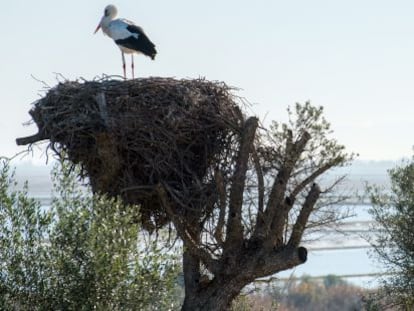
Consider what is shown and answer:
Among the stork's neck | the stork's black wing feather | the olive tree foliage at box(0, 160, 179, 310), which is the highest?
the stork's neck

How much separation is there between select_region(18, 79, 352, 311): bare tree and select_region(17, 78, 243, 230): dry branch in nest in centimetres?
1

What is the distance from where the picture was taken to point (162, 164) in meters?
12.2

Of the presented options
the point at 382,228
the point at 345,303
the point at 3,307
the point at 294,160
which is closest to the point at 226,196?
the point at 294,160

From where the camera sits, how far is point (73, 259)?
373 inches

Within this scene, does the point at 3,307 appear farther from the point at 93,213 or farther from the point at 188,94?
the point at 188,94

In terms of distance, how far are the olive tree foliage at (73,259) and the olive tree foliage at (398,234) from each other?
612cm

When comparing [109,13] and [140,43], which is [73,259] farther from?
[109,13]

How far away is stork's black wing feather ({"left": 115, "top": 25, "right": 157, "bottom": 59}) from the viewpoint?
49.5 ft

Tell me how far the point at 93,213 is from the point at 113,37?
6502 mm

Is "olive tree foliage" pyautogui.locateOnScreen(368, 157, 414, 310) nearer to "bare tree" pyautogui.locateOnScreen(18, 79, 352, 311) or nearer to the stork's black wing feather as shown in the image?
"bare tree" pyautogui.locateOnScreen(18, 79, 352, 311)

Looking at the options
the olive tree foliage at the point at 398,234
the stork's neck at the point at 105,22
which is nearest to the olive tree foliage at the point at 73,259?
the olive tree foliage at the point at 398,234

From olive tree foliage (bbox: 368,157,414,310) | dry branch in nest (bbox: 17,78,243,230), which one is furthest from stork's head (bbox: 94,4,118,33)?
olive tree foliage (bbox: 368,157,414,310)

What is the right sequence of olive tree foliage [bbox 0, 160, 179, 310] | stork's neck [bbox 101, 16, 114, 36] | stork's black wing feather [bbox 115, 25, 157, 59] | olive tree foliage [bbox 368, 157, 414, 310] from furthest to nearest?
stork's neck [bbox 101, 16, 114, 36] < stork's black wing feather [bbox 115, 25, 157, 59] < olive tree foliage [bbox 368, 157, 414, 310] < olive tree foliage [bbox 0, 160, 179, 310]

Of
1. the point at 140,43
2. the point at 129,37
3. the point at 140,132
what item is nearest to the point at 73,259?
the point at 140,132
